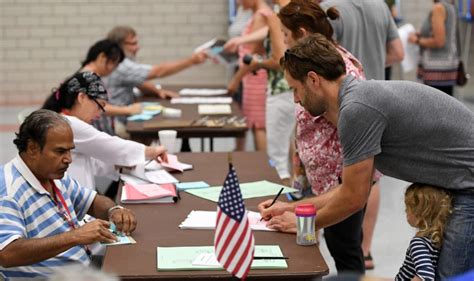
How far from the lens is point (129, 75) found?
665cm

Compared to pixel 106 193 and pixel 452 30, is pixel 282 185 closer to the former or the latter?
pixel 106 193

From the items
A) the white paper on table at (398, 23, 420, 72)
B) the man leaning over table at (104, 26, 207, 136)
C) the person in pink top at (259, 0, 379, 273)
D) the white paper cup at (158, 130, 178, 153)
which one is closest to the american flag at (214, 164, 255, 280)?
the person in pink top at (259, 0, 379, 273)

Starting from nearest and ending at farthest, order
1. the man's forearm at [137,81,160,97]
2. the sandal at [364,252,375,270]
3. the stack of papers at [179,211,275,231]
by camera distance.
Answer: the stack of papers at [179,211,275,231]
the sandal at [364,252,375,270]
the man's forearm at [137,81,160,97]

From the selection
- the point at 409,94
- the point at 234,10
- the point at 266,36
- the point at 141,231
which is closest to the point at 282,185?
the point at 141,231

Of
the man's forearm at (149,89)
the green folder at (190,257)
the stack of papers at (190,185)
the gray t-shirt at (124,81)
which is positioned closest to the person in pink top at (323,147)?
the stack of papers at (190,185)

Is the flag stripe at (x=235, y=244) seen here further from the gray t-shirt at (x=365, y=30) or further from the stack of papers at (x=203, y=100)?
the stack of papers at (x=203, y=100)

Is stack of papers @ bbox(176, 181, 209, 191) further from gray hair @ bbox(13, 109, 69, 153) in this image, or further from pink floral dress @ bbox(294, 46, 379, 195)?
gray hair @ bbox(13, 109, 69, 153)

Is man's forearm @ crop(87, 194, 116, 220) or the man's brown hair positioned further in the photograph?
man's forearm @ crop(87, 194, 116, 220)

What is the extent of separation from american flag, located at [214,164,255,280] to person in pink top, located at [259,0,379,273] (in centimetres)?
108

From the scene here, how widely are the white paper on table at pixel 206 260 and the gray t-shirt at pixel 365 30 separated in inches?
80.0

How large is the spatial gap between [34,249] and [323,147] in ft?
4.32

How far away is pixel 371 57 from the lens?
4746mm

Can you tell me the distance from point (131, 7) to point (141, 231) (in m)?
8.51

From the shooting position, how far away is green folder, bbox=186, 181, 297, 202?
12.5ft
